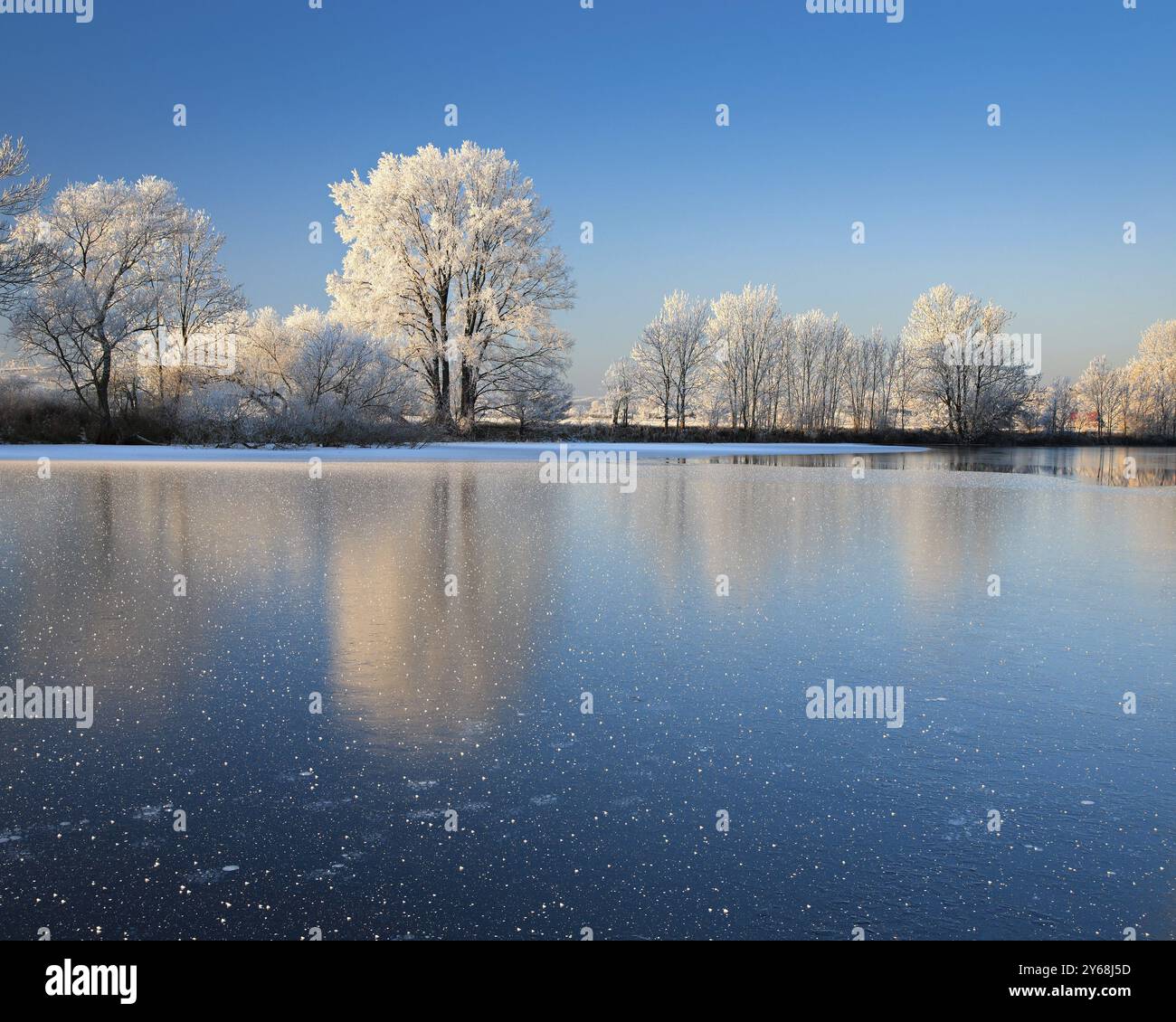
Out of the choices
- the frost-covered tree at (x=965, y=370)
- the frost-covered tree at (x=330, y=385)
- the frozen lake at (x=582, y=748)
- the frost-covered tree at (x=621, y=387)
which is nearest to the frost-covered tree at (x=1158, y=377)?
the frost-covered tree at (x=965, y=370)

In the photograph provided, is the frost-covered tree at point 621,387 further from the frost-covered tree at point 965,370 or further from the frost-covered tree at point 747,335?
the frost-covered tree at point 965,370

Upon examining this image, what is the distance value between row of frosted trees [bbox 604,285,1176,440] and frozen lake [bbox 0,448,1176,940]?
52238 millimetres

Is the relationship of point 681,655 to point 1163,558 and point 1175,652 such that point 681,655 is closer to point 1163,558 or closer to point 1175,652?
point 1175,652

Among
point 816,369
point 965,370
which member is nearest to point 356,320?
point 965,370

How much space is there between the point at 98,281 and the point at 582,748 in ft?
152

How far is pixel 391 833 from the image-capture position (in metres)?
3.13

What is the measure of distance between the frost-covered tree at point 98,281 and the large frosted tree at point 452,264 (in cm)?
954

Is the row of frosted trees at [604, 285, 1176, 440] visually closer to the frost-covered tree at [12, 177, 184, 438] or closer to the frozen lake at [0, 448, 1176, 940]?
the frost-covered tree at [12, 177, 184, 438]

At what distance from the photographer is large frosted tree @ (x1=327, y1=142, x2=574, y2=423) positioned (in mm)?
39281

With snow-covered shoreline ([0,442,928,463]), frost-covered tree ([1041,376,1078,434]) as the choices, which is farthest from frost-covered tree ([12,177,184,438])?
frost-covered tree ([1041,376,1078,434])

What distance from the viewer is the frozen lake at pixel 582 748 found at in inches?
108

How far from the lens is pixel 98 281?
42250 millimetres

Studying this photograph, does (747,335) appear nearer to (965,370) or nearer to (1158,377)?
(965,370)
